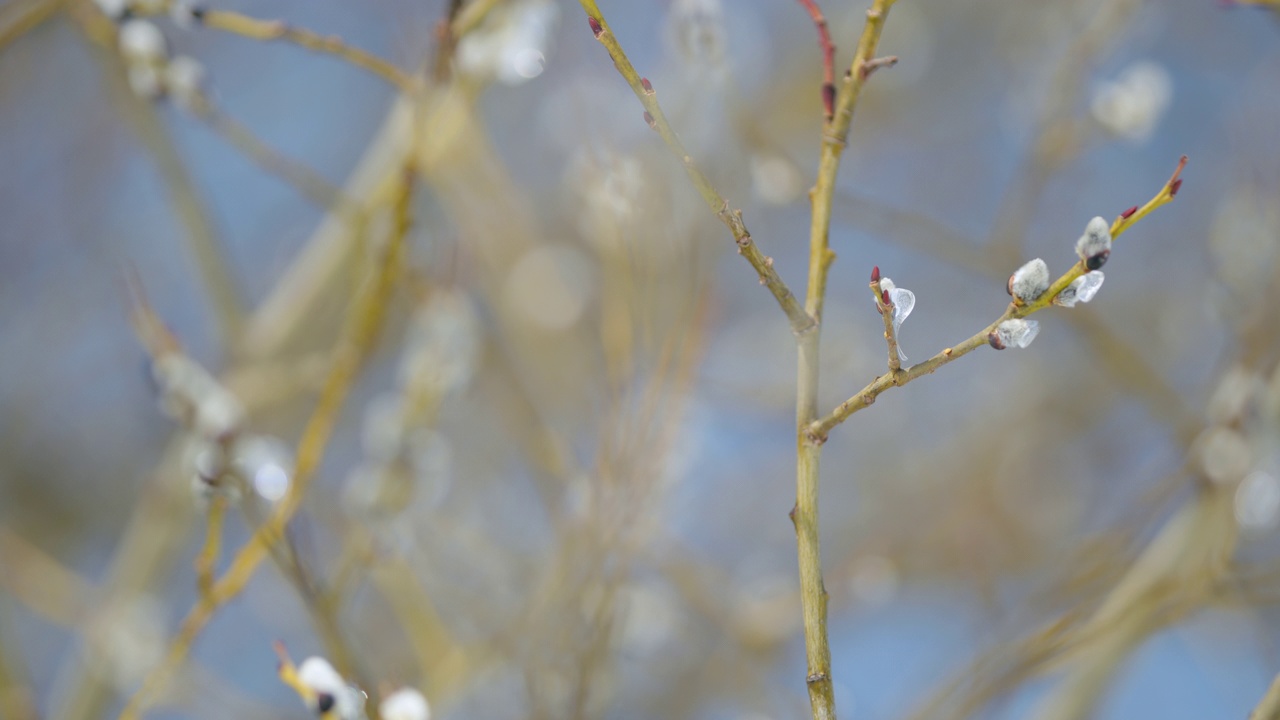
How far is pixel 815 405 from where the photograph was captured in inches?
33.2

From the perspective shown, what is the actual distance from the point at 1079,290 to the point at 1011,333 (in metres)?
0.06

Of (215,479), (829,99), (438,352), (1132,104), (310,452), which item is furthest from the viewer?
(1132,104)

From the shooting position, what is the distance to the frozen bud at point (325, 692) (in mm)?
941

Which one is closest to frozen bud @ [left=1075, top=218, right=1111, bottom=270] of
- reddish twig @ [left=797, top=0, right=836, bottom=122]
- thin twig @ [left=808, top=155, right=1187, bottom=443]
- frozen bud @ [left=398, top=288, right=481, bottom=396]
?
thin twig @ [left=808, top=155, right=1187, bottom=443]

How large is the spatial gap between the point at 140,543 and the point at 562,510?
1166 millimetres

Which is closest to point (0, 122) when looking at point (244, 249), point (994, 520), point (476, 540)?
point (244, 249)

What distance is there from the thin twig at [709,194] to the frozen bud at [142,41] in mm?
996

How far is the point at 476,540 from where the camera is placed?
2.50 metres

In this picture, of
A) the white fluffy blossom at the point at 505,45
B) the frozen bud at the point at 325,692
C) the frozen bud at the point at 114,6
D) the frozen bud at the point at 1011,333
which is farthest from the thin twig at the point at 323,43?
the frozen bud at the point at 1011,333

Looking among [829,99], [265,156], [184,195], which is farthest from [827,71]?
[184,195]

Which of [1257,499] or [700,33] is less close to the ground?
[700,33]

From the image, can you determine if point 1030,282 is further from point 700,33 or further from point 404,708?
point 700,33

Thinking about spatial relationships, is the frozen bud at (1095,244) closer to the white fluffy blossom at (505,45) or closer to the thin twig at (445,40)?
the thin twig at (445,40)

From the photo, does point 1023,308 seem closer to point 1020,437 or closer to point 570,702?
point 570,702
